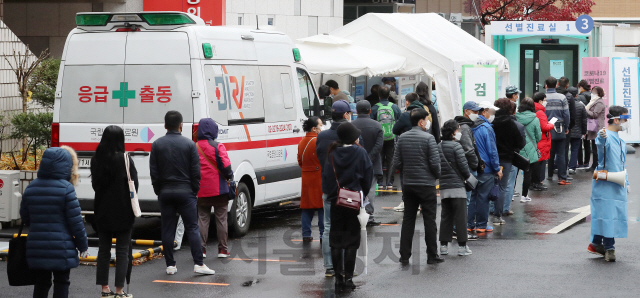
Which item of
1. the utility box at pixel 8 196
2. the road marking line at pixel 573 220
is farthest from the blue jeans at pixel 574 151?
the utility box at pixel 8 196

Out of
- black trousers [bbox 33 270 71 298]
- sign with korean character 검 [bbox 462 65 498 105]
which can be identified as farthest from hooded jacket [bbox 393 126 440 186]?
sign with korean character 검 [bbox 462 65 498 105]

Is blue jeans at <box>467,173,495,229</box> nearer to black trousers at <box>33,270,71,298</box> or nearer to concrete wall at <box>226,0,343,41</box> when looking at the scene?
black trousers at <box>33,270,71,298</box>

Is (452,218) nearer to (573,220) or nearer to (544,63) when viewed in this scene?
(573,220)

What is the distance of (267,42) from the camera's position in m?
11.8

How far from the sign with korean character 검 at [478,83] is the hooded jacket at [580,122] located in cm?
178

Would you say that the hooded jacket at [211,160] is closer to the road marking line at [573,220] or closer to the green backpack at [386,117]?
the road marking line at [573,220]

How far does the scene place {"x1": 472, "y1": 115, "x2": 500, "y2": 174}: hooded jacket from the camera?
11.1 meters

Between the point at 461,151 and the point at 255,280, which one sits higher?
the point at 461,151

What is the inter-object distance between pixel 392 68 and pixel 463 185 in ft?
30.0

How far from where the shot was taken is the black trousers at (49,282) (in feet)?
22.4

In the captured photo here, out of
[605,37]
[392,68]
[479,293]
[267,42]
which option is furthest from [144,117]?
[605,37]

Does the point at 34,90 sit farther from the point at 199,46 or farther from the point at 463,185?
the point at 463,185

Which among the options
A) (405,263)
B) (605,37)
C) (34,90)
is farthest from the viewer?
(605,37)

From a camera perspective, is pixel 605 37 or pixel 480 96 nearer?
pixel 480 96
